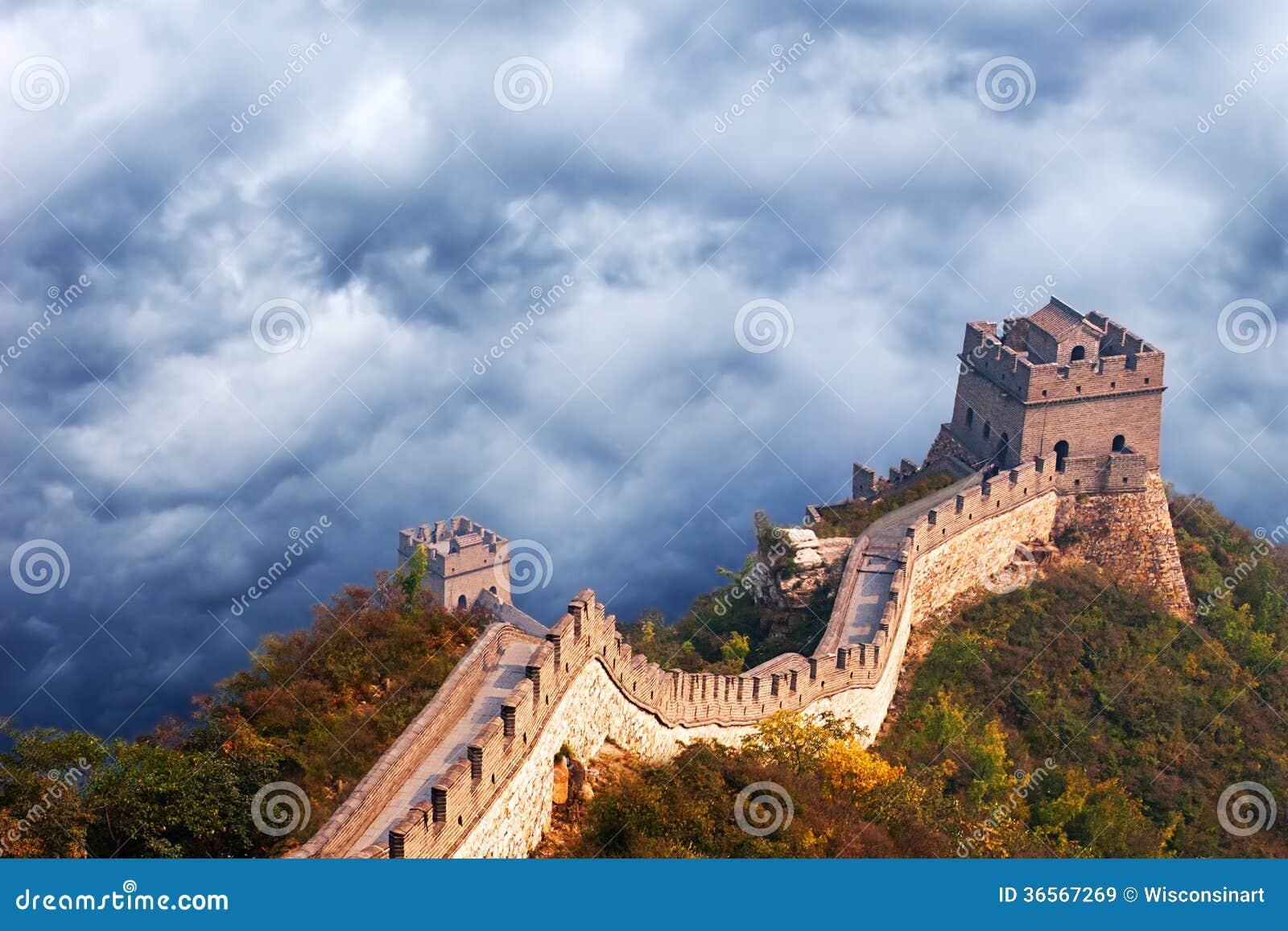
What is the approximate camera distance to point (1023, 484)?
42000 millimetres

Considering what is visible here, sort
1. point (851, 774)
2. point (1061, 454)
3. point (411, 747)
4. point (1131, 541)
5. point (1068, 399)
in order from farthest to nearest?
point (1131, 541) < point (1061, 454) < point (1068, 399) < point (851, 774) < point (411, 747)

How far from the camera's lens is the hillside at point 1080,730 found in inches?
1190

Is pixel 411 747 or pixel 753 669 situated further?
pixel 753 669

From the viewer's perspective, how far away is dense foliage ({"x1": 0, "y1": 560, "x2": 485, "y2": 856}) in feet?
79.3

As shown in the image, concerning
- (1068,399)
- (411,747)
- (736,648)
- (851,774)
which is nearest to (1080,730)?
(736,648)

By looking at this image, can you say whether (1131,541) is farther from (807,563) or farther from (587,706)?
(587,706)

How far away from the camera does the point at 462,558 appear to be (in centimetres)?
6831

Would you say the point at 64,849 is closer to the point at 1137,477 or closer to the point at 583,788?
the point at 583,788

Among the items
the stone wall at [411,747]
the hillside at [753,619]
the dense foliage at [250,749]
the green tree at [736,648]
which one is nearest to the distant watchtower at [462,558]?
the hillside at [753,619]

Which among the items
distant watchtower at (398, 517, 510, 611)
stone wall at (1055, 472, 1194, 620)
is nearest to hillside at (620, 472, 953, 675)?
stone wall at (1055, 472, 1194, 620)

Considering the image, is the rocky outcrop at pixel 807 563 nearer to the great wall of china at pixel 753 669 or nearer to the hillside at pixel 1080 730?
the great wall of china at pixel 753 669

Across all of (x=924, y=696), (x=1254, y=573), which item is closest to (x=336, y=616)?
(x=924, y=696)

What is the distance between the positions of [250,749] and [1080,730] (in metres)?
19.2

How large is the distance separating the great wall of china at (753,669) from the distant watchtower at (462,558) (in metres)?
13.2
